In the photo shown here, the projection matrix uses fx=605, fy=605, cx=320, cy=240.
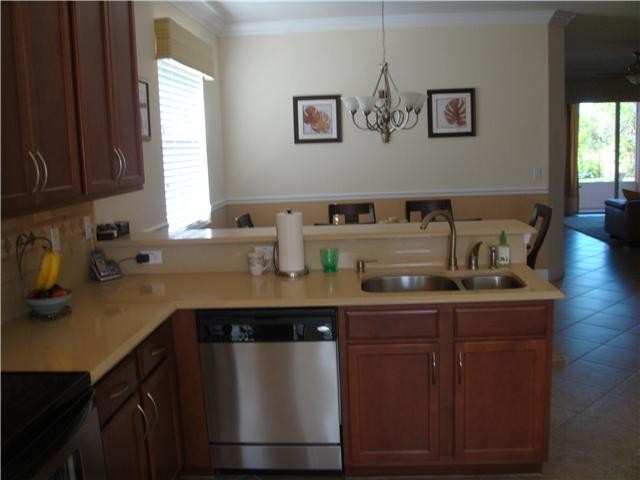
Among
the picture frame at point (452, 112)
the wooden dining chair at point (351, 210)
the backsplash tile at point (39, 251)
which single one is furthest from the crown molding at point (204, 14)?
the backsplash tile at point (39, 251)

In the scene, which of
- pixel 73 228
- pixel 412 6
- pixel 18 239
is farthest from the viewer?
pixel 412 6

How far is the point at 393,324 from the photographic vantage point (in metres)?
2.47

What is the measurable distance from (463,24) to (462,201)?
5.35ft

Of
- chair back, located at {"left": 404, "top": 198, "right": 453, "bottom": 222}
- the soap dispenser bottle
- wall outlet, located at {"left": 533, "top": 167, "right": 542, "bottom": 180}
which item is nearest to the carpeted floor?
wall outlet, located at {"left": 533, "top": 167, "right": 542, "bottom": 180}

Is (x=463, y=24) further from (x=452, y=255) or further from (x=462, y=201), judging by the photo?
(x=452, y=255)

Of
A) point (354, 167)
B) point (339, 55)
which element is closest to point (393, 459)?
point (354, 167)

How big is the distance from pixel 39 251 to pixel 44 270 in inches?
10.5

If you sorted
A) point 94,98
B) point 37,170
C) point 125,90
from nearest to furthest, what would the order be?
1. point 37,170
2. point 94,98
3. point 125,90

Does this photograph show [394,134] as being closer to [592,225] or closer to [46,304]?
[46,304]

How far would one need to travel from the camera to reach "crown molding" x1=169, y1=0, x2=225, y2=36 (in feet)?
14.8

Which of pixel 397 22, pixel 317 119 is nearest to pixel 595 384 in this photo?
pixel 317 119

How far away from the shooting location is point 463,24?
556cm

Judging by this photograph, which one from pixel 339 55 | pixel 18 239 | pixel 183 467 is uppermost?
pixel 339 55

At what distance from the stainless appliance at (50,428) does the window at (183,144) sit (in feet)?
8.49
